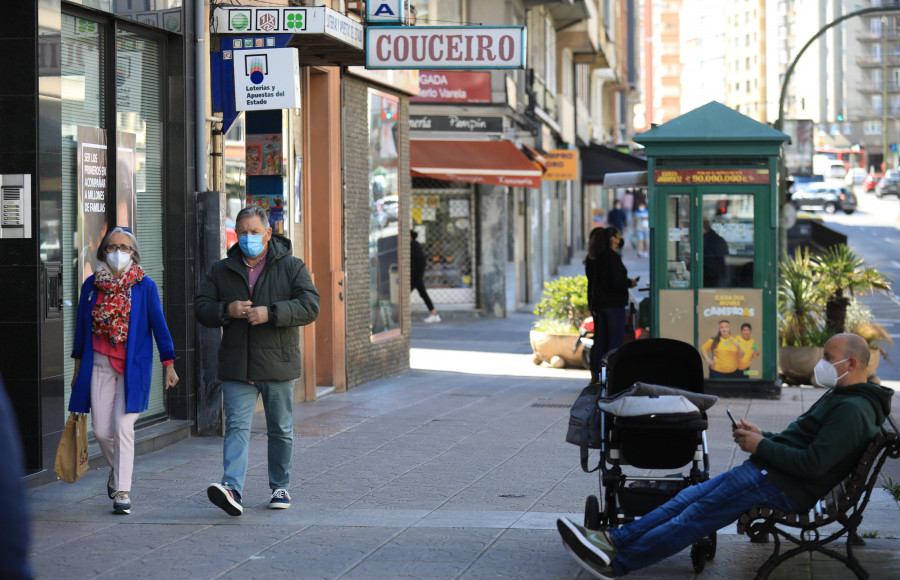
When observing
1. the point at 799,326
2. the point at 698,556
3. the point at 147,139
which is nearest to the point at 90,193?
the point at 147,139

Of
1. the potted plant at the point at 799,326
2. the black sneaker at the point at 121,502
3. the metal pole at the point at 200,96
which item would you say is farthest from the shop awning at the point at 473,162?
Answer: the black sneaker at the point at 121,502

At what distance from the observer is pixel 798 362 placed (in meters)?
14.2

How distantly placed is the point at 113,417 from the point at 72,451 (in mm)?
293

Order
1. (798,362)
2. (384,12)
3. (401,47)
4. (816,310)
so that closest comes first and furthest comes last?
(401,47)
(384,12)
(798,362)
(816,310)

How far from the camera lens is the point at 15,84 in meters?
8.00

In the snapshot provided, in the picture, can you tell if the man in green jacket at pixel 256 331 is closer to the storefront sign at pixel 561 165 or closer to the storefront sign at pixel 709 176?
the storefront sign at pixel 709 176

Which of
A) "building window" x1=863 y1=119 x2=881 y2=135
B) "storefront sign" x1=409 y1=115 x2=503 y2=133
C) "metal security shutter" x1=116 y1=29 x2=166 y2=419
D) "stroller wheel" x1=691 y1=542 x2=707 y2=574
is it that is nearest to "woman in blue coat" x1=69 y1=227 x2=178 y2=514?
"metal security shutter" x1=116 y1=29 x2=166 y2=419

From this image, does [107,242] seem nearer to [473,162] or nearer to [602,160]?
[473,162]

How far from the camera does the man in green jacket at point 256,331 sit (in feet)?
23.4

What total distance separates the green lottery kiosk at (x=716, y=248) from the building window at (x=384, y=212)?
3.36 m

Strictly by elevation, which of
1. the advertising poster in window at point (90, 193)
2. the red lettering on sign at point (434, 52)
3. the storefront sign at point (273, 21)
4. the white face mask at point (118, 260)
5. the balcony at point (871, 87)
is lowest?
the white face mask at point (118, 260)

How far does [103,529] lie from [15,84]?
2.95 meters

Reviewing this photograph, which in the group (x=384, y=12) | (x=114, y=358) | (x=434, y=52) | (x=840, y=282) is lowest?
(x=114, y=358)

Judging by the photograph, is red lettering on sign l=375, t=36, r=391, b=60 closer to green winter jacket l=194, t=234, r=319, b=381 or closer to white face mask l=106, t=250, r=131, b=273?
green winter jacket l=194, t=234, r=319, b=381
